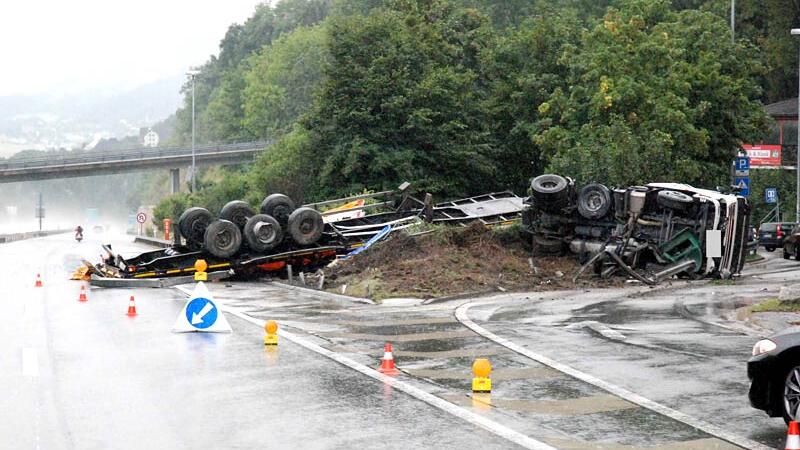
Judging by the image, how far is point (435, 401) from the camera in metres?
13.5

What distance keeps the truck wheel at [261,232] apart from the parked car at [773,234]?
29.8 metres

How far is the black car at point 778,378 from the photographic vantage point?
1154 centimetres

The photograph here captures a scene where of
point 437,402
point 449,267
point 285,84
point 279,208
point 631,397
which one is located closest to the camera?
point 437,402

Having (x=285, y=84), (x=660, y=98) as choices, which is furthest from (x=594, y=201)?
(x=285, y=84)

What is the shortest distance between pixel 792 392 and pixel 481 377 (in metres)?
3.61

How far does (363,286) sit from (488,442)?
57.1 ft

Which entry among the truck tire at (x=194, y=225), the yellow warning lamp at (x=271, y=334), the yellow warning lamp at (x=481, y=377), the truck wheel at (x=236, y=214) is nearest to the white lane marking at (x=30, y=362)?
the yellow warning lamp at (x=271, y=334)

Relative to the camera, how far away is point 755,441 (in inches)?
445

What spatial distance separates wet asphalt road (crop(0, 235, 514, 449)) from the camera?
1144 centimetres

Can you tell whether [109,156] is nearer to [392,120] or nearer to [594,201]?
[392,120]

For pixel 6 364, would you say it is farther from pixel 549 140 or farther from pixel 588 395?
pixel 549 140

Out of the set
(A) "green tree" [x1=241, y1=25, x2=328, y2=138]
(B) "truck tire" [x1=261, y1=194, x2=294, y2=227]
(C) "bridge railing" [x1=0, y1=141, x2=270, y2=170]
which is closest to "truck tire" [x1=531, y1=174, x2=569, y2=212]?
(B) "truck tire" [x1=261, y1=194, x2=294, y2=227]

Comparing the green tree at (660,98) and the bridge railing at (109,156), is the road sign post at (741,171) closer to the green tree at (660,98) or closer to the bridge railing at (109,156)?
the green tree at (660,98)

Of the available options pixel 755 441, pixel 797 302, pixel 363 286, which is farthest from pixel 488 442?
pixel 363 286
